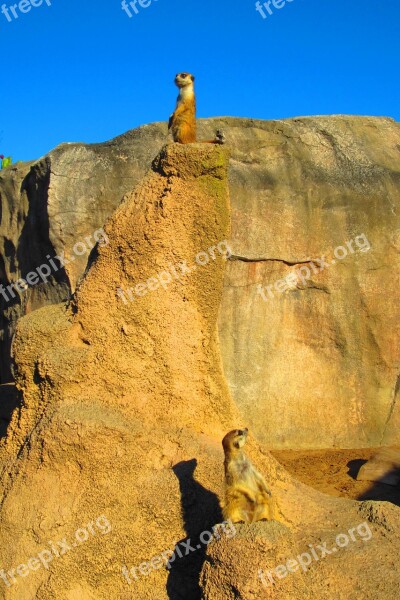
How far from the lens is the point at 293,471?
805cm

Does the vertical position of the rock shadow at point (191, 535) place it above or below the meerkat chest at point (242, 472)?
below

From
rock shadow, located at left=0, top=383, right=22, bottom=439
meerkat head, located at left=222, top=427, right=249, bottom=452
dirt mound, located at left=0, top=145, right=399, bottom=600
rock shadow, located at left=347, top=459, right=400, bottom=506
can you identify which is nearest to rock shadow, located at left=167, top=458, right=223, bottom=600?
dirt mound, located at left=0, top=145, right=399, bottom=600

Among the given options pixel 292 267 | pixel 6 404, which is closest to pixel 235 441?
pixel 6 404

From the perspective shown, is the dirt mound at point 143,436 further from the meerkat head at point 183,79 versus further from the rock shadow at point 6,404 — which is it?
the rock shadow at point 6,404

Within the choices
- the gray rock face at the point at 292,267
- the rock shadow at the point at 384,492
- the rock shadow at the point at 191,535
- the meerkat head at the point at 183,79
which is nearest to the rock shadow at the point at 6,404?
the gray rock face at the point at 292,267

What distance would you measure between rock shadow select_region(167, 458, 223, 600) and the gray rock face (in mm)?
4717

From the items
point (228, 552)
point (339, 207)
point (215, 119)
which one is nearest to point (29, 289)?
point (215, 119)

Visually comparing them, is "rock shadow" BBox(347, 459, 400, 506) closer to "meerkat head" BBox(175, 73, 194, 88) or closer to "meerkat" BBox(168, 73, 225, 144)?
"meerkat" BBox(168, 73, 225, 144)

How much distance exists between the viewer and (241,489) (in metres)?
3.81

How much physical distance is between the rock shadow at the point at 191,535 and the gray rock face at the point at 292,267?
4.72m

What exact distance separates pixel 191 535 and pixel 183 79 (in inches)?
123

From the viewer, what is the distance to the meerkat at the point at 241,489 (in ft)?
12.4

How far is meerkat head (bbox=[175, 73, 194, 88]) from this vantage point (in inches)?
205

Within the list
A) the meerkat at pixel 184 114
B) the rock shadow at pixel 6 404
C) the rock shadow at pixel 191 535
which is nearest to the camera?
the rock shadow at pixel 191 535
